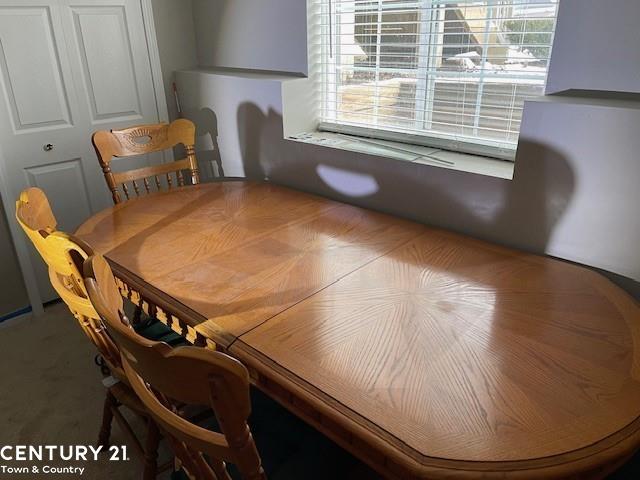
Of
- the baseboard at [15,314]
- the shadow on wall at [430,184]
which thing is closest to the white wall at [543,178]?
the shadow on wall at [430,184]

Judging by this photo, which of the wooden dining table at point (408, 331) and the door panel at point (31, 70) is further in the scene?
the door panel at point (31, 70)

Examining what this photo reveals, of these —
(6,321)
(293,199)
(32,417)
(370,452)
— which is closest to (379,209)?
(293,199)

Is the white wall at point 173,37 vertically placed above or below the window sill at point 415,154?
above

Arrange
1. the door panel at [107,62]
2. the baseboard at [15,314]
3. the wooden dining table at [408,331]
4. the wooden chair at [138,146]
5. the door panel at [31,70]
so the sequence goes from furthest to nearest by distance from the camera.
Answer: the baseboard at [15,314], the door panel at [107,62], the door panel at [31,70], the wooden chair at [138,146], the wooden dining table at [408,331]

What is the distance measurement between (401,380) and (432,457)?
181mm

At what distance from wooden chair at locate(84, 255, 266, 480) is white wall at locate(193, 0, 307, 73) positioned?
157 cm

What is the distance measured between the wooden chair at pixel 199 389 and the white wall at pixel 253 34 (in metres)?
1.57

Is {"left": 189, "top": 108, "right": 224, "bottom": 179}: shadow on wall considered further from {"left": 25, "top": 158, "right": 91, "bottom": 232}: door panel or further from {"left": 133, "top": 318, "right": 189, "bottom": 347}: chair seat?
{"left": 133, "top": 318, "right": 189, "bottom": 347}: chair seat

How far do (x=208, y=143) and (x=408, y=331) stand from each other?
72.7 inches

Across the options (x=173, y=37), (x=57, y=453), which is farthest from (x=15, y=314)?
(x=173, y=37)

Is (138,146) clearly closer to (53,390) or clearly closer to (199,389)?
(53,390)

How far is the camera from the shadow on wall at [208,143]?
2.49 meters

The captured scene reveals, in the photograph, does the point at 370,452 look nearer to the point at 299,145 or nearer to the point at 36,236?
the point at 36,236

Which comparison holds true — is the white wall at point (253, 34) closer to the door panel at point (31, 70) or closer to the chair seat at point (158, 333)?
the door panel at point (31, 70)
